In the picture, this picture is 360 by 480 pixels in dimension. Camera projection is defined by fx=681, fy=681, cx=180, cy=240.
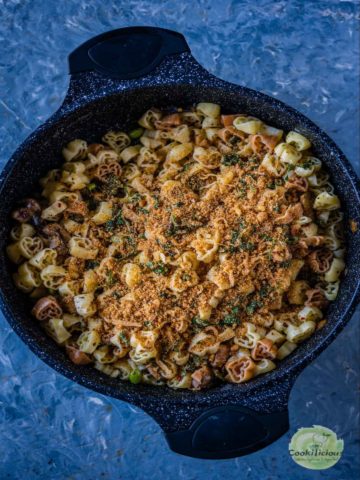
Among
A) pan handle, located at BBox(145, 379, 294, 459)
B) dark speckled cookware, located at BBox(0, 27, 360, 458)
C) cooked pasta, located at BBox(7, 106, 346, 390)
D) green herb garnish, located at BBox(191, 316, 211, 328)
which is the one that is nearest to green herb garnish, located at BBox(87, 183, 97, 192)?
cooked pasta, located at BBox(7, 106, 346, 390)

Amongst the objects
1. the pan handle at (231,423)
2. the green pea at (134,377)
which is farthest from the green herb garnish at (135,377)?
the pan handle at (231,423)

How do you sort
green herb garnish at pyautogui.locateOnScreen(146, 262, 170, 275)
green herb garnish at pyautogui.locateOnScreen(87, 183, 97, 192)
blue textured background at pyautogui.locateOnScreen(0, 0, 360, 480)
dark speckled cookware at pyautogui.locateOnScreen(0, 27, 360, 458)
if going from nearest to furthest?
dark speckled cookware at pyautogui.locateOnScreen(0, 27, 360, 458)
green herb garnish at pyautogui.locateOnScreen(146, 262, 170, 275)
green herb garnish at pyautogui.locateOnScreen(87, 183, 97, 192)
blue textured background at pyautogui.locateOnScreen(0, 0, 360, 480)

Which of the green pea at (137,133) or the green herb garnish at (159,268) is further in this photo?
the green pea at (137,133)

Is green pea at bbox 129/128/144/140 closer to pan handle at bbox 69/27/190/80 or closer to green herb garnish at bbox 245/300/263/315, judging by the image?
pan handle at bbox 69/27/190/80

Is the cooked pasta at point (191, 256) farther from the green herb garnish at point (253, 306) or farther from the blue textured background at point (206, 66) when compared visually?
the blue textured background at point (206, 66)

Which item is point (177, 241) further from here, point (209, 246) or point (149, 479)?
point (149, 479)

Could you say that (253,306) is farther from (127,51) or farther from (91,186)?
(127,51)

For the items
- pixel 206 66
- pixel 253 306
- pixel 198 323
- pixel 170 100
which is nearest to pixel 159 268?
pixel 198 323

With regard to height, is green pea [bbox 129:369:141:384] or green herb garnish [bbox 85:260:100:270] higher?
green herb garnish [bbox 85:260:100:270]
